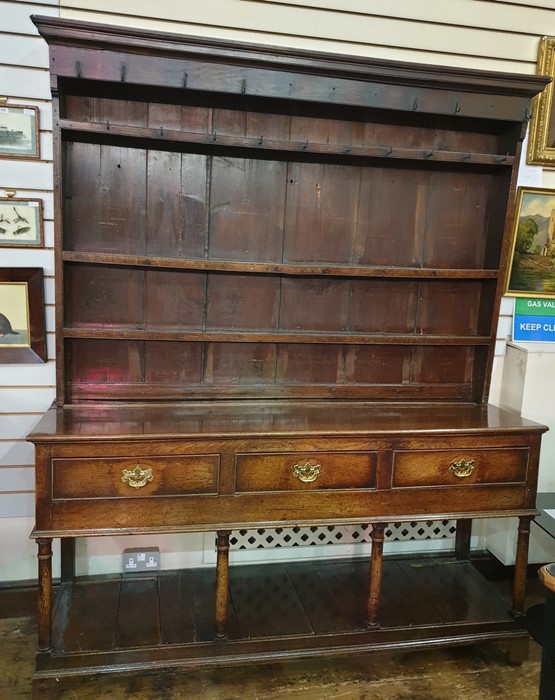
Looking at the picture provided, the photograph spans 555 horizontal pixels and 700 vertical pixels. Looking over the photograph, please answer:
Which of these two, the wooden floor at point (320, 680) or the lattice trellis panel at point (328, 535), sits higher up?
the lattice trellis panel at point (328, 535)

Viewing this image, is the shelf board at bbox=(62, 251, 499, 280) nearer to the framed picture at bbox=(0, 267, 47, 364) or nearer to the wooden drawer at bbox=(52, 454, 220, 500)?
the framed picture at bbox=(0, 267, 47, 364)

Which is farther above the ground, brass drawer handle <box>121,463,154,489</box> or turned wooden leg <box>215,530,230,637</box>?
brass drawer handle <box>121,463,154,489</box>

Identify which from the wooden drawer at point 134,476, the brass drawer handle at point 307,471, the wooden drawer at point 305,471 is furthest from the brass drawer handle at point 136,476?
the brass drawer handle at point 307,471

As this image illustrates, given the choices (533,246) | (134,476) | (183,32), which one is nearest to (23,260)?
(134,476)

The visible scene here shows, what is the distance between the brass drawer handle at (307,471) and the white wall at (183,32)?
82 centimetres

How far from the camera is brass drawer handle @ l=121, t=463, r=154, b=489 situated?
1.85 m

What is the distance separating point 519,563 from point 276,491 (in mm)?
1064

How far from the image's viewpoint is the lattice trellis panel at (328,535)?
2.53m

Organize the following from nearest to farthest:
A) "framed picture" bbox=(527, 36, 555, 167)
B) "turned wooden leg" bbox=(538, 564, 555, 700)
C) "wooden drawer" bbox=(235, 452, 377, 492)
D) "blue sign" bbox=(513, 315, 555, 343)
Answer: "turned wooden leg" bbox=(538, 564, 555, 700) → "wooden drawer" bbox=(235, 452, 377, 492) → "framed picture" bbox=(527, 36, 555, 167) → "blue sign" bbox=(513, 315, 555, 343)

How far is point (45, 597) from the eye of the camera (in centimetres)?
185

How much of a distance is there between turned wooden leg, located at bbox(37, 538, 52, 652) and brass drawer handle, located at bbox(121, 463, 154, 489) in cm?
32

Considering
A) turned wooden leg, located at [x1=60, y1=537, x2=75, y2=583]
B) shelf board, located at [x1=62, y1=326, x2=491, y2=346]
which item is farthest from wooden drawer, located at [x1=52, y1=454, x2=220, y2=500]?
turned wooden leg, located at [x1=60, y1=537, x2=75, y2=583]

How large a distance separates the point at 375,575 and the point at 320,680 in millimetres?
458

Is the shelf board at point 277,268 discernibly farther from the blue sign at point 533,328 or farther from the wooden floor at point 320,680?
the wooden floor at point 320,680
